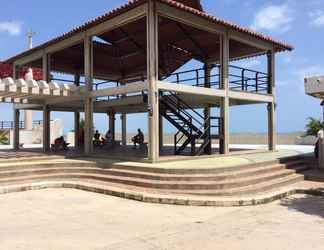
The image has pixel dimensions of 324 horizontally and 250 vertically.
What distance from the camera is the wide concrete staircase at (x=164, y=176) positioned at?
10.5 meters

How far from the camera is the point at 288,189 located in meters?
11.3

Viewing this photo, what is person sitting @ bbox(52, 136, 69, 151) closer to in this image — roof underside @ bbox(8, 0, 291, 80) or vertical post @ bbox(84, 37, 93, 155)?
vertical post @ bbox(84, 37, 93, 155)

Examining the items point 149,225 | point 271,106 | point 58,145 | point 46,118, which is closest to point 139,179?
point 149,225

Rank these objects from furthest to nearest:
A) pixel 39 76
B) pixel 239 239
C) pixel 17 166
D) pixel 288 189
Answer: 1. pixel 39 76
2. pixel 17 166
3. pixel 288 189
4. pixel 239 239

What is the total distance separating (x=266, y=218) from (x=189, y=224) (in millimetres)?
1666

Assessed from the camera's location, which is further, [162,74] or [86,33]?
[162,74]

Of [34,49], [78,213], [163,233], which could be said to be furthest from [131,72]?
[163,233]

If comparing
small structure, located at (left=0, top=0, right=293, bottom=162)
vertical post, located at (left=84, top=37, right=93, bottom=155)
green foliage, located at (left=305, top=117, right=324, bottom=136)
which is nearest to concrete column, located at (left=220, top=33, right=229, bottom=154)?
small structure, located at (left=0, top=0, right=293, bottom=162)

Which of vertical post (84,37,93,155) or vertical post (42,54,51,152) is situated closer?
vertical post (84,37,93,155)

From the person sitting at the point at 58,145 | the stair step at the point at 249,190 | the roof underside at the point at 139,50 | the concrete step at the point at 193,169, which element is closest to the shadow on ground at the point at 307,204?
the stair step at the point at 249,190

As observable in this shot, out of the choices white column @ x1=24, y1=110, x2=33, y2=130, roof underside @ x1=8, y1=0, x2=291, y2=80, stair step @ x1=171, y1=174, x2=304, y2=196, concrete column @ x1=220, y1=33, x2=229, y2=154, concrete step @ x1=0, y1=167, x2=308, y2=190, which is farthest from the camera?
white column @ x1=24, y1=110, x2=33, y2=130

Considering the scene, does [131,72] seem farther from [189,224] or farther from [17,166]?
[189,224]

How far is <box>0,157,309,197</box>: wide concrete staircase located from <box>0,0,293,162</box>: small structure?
1.67 m

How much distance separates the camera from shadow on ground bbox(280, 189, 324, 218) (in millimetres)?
9007
